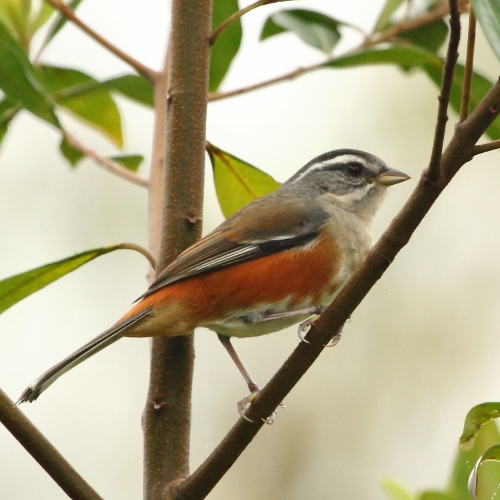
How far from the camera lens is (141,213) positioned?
886 cm

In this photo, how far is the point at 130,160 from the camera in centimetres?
454

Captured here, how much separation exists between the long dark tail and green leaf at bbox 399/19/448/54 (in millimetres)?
2053

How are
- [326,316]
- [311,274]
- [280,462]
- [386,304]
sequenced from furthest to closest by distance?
[386,304]
[280,462]
[311,274]
[326,316]

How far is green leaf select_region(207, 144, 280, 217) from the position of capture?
12.3 feet

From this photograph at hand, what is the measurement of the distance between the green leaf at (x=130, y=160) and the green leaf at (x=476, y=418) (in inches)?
101

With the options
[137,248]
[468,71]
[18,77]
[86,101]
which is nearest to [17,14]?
[86,101]

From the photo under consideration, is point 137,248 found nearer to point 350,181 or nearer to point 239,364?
point 239,364

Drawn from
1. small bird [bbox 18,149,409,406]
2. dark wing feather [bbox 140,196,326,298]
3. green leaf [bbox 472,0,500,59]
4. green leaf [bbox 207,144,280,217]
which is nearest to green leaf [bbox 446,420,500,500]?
small bird [bbox 18,149,409,406]

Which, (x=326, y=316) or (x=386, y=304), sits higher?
(x=386, y=304)

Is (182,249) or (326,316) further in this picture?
(182,249)

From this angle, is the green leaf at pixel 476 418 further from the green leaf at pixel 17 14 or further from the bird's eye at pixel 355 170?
the green leaf at pixel 17 14

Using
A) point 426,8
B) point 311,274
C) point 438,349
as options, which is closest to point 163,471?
point 311,274

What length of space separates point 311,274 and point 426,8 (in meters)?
1.54

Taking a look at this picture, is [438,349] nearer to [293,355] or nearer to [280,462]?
[280,462]
